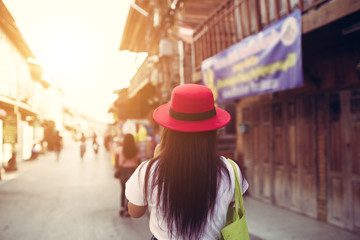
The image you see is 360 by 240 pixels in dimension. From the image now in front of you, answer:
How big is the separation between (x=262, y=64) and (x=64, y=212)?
17.9 feet

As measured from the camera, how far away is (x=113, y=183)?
1153 cm

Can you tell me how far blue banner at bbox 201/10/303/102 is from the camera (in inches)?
193

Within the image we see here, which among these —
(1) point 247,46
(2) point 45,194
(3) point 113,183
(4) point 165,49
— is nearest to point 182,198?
(1) point 247,46

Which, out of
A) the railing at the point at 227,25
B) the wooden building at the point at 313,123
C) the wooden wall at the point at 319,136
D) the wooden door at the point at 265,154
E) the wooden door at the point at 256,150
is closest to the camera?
the wooden building at the point at 313,123

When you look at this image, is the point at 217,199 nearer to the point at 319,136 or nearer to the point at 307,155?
the point at 319,136

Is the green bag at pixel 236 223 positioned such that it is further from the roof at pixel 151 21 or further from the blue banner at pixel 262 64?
the roof at pixel 151 21

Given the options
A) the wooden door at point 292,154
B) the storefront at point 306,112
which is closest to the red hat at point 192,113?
the storefront at point 306,112

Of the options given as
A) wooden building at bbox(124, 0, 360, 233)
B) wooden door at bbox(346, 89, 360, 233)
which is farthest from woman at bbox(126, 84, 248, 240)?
wooden door at bbox(346, 89, 360, 233)

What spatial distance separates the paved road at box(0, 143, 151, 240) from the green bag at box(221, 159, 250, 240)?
390 cm

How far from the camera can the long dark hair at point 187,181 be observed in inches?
66.0

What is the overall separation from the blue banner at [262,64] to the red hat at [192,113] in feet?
11.4

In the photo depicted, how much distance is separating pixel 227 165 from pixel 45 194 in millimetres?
9060

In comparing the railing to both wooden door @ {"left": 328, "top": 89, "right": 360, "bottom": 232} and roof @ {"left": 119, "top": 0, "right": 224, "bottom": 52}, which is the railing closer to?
roof @ {"left": 119, "top": 0, "right": 224, "bottom": 52}

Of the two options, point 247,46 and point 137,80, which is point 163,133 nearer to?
point 247,46
